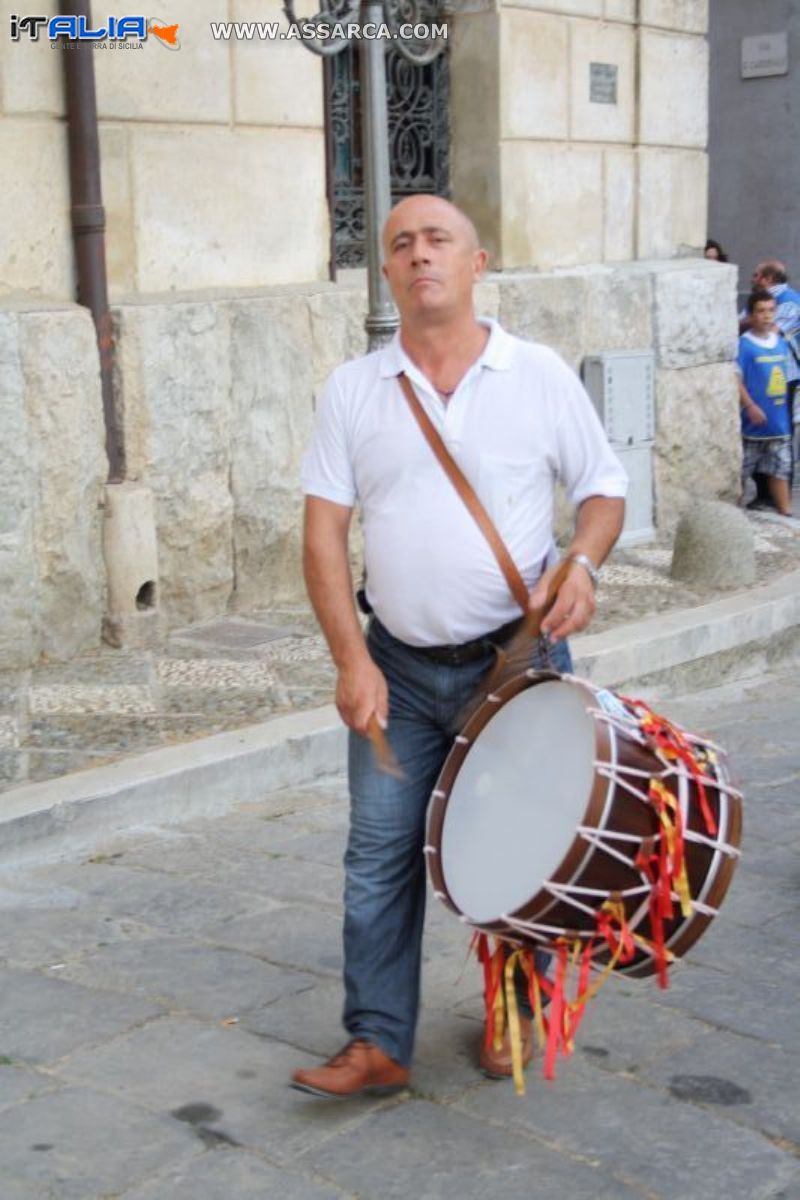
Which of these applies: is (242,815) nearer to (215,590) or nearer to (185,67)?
(215,590)

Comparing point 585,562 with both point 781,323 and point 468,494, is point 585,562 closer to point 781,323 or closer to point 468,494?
point 468,494

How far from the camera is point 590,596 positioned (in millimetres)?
3494

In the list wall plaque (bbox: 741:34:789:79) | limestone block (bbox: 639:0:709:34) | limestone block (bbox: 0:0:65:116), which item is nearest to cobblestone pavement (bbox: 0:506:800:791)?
limestone block (bbox: 0:0:65:116)

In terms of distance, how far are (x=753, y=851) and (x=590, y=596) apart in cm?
220

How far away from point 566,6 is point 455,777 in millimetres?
7486

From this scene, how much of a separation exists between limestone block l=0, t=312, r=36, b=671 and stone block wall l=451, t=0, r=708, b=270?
142 inches

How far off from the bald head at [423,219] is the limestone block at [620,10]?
7.33 m

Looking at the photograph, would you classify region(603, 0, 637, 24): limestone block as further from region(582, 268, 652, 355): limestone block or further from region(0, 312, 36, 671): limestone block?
region(0, 312, 36, 671): limestone block

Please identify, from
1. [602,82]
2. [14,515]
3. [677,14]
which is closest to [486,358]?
[14,515]

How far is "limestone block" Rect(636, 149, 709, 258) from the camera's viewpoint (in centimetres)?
1090

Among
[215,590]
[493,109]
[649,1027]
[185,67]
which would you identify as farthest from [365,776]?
[493,109]

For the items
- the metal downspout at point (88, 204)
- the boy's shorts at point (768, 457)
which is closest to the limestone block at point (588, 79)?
the boy's shorts at point (768, 457)

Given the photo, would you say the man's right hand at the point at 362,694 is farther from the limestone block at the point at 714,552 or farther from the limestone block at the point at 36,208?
the limestone block at the point at 714,552

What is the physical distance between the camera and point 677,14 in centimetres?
1092
